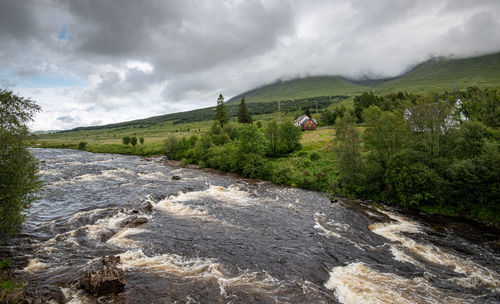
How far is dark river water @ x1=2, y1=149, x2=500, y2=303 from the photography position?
14.6m

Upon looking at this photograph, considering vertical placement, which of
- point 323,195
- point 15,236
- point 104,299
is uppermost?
point 15,236

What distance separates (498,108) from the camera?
171 ft

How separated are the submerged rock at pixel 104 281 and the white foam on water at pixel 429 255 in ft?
64.8

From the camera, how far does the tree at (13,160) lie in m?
17.4

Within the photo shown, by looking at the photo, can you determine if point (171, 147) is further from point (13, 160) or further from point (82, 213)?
point (13, 160)

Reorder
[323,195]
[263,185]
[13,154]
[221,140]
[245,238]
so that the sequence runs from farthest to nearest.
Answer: [221,140], [263,185], [323,195], [245,238], [13,154]

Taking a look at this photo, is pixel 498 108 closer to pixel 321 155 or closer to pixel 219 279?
pixel 321 155

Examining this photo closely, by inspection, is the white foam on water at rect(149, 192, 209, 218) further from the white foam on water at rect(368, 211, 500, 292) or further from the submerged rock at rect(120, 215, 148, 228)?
the white foam on water at rect(368, 211, 500, 292)

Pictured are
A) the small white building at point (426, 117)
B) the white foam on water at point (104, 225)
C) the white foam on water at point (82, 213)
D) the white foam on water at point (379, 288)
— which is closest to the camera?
the white foam on water at point (379, 288)

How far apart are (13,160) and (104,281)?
1235cm

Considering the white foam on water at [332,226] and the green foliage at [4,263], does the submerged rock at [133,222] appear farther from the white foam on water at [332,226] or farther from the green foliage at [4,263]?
the white foam on water at [332,226]

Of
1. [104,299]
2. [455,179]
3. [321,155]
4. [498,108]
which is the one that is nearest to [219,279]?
[104,299]

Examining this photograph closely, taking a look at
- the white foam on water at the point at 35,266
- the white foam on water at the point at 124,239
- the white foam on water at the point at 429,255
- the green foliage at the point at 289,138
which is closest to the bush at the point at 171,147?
the green foliage at the point at 289,138

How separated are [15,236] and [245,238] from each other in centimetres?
1963
